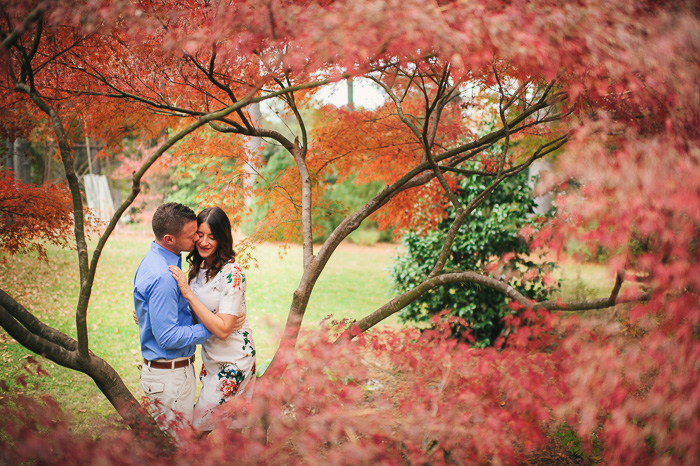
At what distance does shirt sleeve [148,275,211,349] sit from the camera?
2512mm

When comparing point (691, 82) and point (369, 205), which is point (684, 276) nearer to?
point (691, 82)

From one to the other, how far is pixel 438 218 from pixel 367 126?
2.19 m

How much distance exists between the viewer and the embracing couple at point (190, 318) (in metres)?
2.56

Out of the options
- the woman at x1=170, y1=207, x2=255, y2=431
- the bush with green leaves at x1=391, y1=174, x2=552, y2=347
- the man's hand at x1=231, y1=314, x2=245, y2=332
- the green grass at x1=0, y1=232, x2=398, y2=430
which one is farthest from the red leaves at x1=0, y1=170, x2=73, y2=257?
the bush with green leaves at x1=391, y1=174, x2=552, y2=347

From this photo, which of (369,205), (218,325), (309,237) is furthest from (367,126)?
(218,325)

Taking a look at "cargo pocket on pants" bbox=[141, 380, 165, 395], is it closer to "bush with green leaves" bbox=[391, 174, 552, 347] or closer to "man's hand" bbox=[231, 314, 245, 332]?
"man's hand" bbox=[231, 314, 245, 332]

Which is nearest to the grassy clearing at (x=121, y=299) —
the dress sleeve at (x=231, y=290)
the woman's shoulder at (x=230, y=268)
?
the dress sleeve at (x=231, y=290)

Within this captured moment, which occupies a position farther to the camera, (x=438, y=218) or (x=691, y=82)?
(x=438, y=218)

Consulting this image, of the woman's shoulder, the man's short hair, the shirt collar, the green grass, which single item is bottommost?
the green grass

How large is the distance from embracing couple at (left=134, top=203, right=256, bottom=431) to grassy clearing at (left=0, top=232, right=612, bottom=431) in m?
0.31

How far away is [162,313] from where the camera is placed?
253cm

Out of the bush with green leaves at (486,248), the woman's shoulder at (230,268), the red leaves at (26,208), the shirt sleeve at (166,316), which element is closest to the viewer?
the shirt sleeve at (166,316)

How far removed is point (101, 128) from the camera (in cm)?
401

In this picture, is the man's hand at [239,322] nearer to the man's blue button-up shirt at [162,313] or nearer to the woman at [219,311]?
the woman at [219,311]
